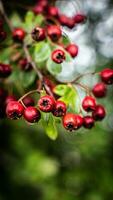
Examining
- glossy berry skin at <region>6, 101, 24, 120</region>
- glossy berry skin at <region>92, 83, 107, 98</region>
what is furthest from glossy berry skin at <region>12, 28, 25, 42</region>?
glossy berry skin at <region>6, 101, 24, 120</region>

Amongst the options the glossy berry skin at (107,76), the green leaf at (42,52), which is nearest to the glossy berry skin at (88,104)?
the glossy berry skin at (107,76)

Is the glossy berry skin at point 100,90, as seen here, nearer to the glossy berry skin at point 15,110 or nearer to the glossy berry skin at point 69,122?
the glossy berry skin at point 69,122

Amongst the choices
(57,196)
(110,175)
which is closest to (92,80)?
(110,175)

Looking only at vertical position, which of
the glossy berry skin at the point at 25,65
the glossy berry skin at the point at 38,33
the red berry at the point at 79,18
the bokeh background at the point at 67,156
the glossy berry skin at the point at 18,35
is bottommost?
the bokeh background at the point at 67,156

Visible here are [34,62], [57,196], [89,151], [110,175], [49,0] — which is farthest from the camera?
[89,151]

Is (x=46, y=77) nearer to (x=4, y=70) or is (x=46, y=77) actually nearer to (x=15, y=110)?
(x=4, y=70)

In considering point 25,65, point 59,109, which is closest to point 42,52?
point 25,65

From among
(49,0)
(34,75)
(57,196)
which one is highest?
(49,0)

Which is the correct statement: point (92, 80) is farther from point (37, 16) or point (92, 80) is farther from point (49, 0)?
point (37, 16)
